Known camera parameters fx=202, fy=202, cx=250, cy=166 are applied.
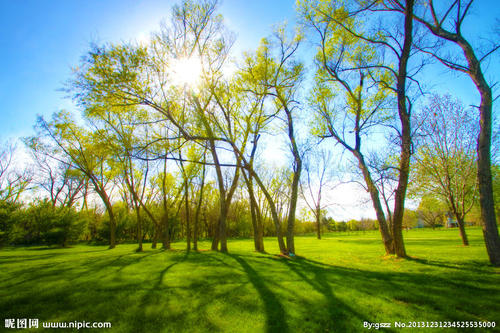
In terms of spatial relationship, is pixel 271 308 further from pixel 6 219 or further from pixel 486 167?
pixel 6 219

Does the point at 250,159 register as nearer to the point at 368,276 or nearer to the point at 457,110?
the point at 368,276

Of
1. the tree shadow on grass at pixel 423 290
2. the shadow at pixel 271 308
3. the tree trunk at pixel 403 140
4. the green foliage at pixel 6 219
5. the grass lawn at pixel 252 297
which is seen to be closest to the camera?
the shadow at pixel 271 308

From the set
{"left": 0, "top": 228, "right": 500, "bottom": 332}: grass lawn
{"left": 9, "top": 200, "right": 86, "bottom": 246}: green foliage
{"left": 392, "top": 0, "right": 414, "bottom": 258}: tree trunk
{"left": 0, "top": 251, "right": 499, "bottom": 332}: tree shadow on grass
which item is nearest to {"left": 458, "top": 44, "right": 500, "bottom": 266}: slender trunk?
{"left": 0, "top": 228, "right": 500, "bottom": 332}: grass lawn

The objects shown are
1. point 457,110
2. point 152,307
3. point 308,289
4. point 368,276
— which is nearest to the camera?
point 152,307

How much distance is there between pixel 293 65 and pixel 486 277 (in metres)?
11.8

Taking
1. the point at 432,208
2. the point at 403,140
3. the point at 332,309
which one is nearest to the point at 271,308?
the point at 332,309

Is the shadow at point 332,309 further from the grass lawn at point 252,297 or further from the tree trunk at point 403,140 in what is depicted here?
the tree trunk at point 403,140

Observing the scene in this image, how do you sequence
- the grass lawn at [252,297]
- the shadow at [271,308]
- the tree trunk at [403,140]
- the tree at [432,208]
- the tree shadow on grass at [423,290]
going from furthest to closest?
1. the tree at [432,208]
2. the tree trunk at [403,140]
3. the tree shadow on grass at [423,290]
4. the grass lawn at [252,297]
5. the shadow at [271,308]

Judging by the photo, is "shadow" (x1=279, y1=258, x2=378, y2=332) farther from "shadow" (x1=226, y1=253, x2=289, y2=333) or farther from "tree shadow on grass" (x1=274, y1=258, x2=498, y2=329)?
"shadow" (x1=226, y1=253, x2=289, y2=333)

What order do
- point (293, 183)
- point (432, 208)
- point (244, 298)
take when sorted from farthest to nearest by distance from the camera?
point (432, 208)
point (293, 183)
point (244, 298)

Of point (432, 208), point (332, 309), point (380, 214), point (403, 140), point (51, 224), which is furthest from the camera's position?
point (432, 208)

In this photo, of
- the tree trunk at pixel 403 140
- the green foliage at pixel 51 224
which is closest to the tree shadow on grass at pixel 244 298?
the tree trunk at pixel 403 140

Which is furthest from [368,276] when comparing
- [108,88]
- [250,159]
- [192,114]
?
[108,88]

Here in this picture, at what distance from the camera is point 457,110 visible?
1259 centimetres
